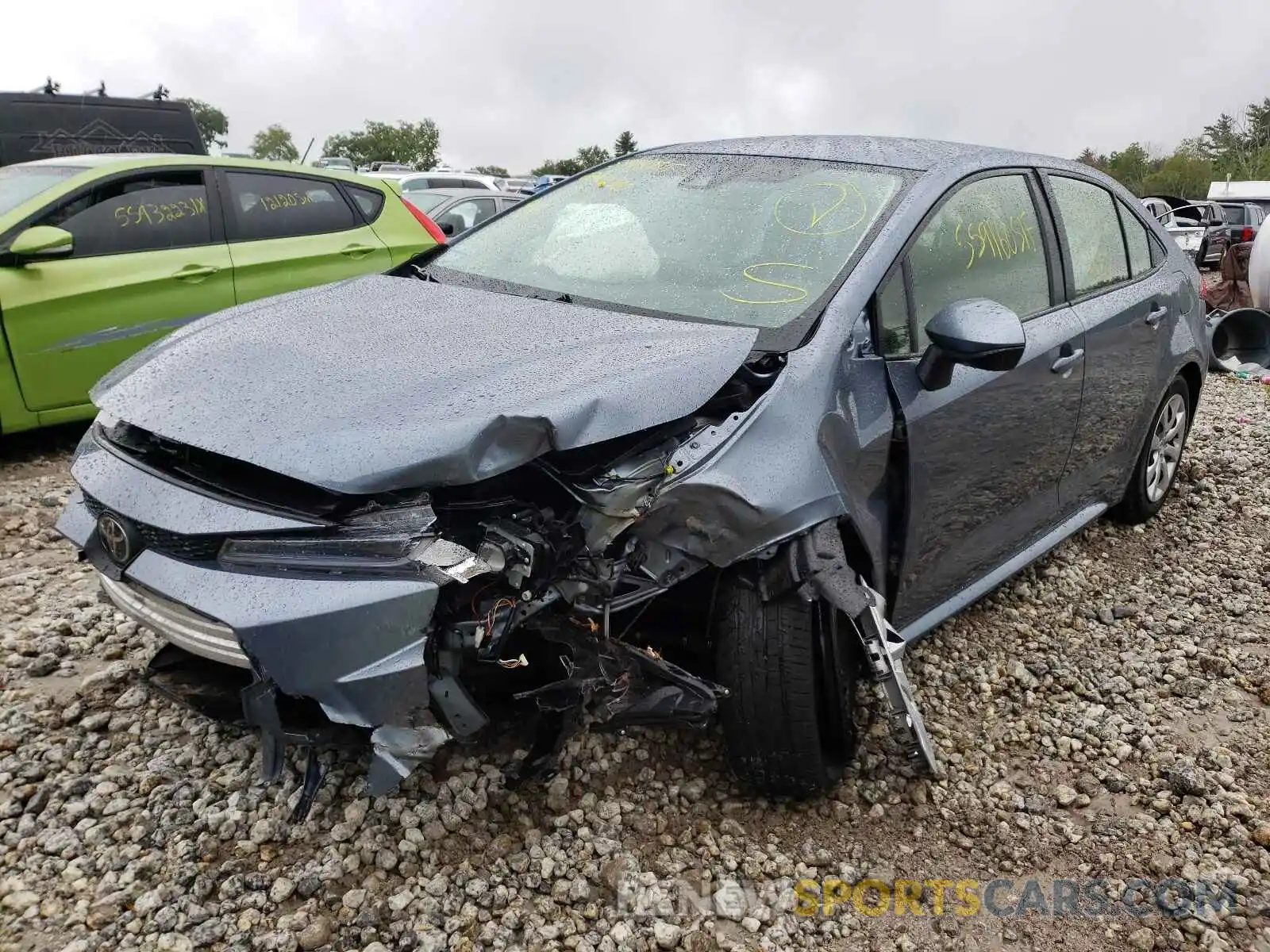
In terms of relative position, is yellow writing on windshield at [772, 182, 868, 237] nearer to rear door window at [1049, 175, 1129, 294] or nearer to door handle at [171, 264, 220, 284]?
rear door window at [1049, 175, 1129, 294]

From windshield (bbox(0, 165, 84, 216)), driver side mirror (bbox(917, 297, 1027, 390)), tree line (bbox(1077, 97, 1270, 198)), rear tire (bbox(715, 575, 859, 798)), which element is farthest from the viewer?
tree line (bbox(1077, 97, 1270, 198))

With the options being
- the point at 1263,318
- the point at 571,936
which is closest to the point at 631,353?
the point at 571,936

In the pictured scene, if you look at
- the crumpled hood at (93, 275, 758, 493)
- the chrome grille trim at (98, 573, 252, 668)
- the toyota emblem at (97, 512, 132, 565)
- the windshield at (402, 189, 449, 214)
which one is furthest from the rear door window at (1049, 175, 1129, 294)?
the windshield at (402, 189, 449, 214)

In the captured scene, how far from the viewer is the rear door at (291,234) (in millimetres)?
5629

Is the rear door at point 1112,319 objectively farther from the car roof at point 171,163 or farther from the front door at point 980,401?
the car roof at point 171,163

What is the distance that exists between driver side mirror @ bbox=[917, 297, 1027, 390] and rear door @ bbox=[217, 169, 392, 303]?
13.3 feet

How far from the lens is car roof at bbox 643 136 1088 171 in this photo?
3215 millimetres

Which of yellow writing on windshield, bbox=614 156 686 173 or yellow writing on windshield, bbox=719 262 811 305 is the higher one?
yellow writing on windshield, bbox=614 156 686 173

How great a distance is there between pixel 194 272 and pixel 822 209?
3.68 metres

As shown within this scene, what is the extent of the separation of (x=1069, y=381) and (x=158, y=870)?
2988mm

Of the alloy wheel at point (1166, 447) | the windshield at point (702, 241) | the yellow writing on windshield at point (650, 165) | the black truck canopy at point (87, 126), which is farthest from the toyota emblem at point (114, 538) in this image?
the black truck canopy at point (87, 126)

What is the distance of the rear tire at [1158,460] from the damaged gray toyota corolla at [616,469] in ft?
4.59

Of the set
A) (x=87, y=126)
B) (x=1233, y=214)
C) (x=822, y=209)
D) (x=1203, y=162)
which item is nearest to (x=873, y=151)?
(x=822, y=209)

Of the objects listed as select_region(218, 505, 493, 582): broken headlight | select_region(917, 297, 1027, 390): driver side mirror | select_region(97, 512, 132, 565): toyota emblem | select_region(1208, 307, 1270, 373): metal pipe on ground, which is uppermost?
select_region(917, 297, 1027, 390): driver side mirror
